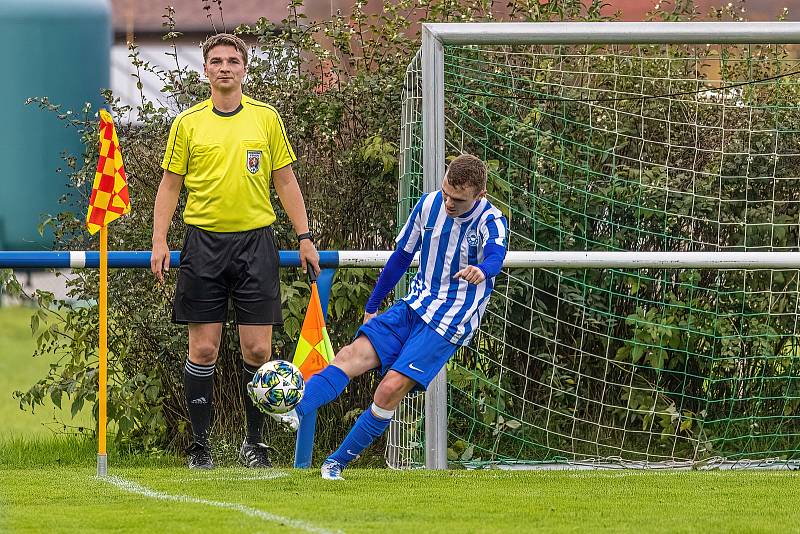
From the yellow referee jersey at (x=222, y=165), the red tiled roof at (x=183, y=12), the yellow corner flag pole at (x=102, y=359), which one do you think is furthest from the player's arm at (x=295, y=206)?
the red tiled roof at (x=183, y=12)

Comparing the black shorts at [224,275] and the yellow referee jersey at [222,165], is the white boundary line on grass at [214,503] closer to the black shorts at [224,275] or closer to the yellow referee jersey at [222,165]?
the black shorts at [224,275]

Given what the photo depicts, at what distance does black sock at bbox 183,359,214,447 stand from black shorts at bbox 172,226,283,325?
0.28 metres

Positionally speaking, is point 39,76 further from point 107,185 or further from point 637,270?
point 107,185

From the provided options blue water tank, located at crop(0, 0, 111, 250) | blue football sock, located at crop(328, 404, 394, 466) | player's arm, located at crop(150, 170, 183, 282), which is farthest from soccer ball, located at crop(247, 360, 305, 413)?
blue water tank, located at crop(0, 0, 111, 250)

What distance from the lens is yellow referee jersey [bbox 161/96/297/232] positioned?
699 cm

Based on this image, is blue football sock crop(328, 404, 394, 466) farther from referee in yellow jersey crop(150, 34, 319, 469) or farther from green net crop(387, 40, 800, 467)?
green net crop(387, 40, 800, 467)

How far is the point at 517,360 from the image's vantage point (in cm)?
870

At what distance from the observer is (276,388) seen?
20.5ft

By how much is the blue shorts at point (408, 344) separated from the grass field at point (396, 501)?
20.7 inches

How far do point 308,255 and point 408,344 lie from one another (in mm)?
959

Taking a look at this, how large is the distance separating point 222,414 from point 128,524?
3412mm

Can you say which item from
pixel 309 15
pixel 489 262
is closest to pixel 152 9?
pixel 309 15

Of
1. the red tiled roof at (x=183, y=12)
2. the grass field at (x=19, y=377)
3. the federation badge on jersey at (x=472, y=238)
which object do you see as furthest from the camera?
the red tiled roof at (x=183, y=12)

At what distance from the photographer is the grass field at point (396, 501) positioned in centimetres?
523
